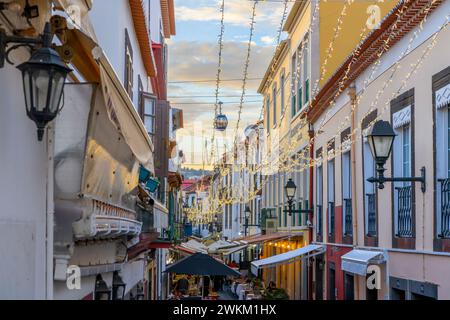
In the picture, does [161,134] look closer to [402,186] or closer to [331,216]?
[331,216]

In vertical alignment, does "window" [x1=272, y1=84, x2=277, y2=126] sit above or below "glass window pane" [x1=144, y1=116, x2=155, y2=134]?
above

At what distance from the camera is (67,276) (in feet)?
22.6

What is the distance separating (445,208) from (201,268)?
29.4 ft

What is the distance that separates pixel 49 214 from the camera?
639 cm

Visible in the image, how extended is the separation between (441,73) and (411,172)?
6.25 feet

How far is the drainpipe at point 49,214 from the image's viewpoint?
6.39m

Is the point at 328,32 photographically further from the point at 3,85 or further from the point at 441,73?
the point at 3,85

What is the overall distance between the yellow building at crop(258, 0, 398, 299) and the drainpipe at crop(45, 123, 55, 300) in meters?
11.7

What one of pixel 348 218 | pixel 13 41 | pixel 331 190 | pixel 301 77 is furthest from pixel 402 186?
pixel 301 77

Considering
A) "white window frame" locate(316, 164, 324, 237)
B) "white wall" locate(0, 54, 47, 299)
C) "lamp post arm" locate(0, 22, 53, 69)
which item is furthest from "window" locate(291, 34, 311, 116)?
"lamp post arm" locate(0, 22, 53, 69)

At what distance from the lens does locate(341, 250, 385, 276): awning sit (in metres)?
12.9

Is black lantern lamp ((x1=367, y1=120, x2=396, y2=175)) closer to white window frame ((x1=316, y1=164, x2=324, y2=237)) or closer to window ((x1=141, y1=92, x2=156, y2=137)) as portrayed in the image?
window ((x1=141, y1=92, x2=156, y2=137))

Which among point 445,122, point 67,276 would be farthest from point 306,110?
point 67,276

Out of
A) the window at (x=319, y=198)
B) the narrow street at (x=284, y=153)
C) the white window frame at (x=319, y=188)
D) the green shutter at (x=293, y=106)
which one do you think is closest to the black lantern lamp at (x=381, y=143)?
the narrow street at (x=284, y=153)
